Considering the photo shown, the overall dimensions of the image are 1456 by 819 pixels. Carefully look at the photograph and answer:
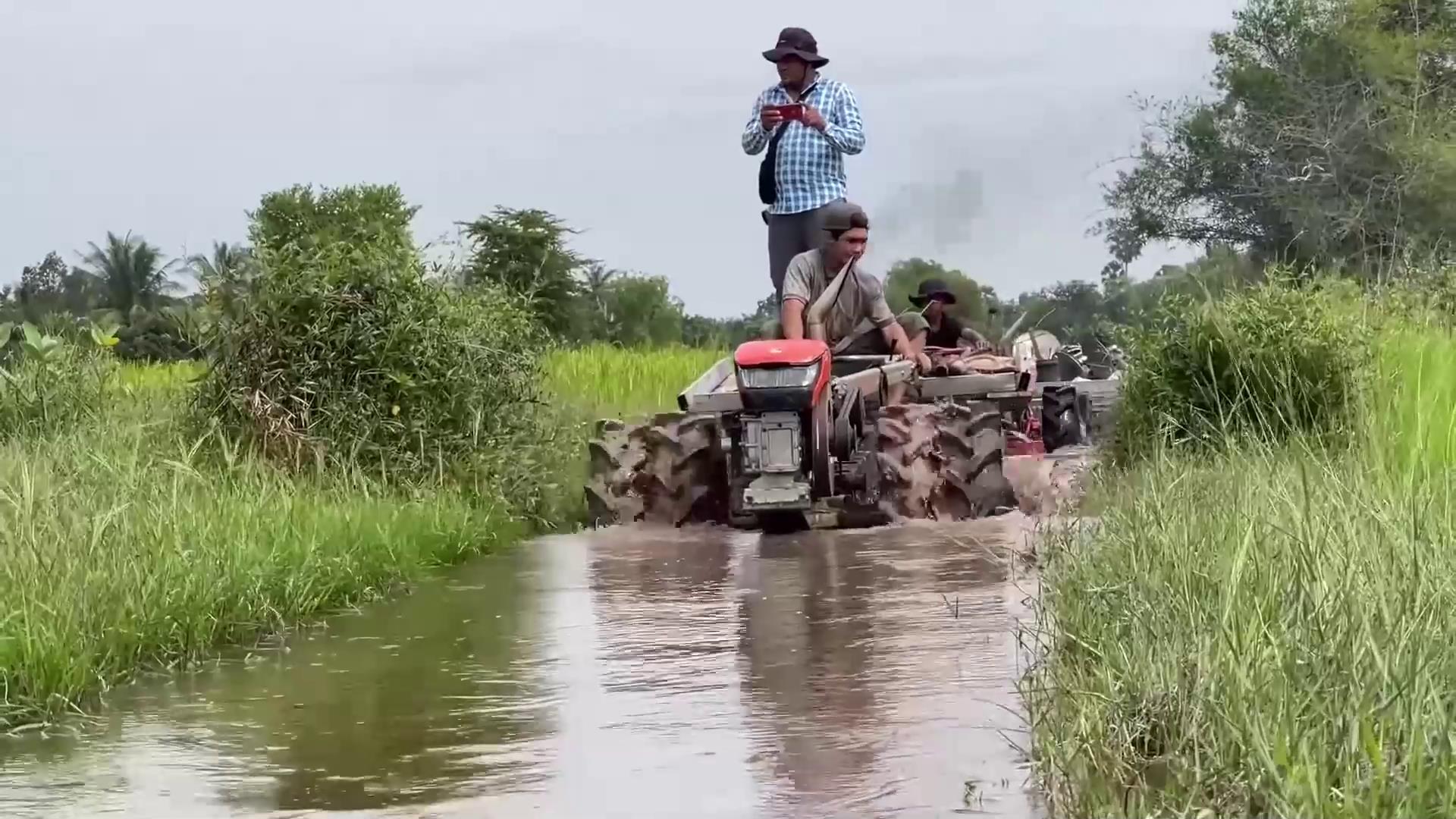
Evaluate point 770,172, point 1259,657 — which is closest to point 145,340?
point 770,172

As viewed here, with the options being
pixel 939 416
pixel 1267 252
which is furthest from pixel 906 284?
pixel 1267 252

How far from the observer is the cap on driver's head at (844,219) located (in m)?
13.2

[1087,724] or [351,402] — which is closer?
[1087,724]

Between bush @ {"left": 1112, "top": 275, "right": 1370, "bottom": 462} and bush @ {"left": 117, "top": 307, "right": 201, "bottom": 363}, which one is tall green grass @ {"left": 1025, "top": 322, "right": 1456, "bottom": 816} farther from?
bush @ {"left": 117, "top": 307, "right": 201, "bottom": 363}

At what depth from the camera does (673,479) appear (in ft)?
43.1

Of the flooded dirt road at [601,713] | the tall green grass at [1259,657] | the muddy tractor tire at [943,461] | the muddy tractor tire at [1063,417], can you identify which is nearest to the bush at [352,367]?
the muddy tractor tire at [943,461]

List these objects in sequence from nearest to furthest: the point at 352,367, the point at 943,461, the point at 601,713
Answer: the point at 601,713
the point at 352,367
the point at 943,461

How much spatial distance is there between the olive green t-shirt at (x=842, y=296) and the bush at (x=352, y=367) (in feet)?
6.86

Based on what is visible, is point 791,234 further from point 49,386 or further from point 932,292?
point 49,386

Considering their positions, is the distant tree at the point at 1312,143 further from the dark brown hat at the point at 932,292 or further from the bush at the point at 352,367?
the bush at the point at 352,367

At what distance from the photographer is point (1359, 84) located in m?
43.8

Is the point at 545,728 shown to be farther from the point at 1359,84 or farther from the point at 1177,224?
the point at 1177,224

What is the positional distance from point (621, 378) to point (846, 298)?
28.5ft

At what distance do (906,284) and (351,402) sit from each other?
5658mm
